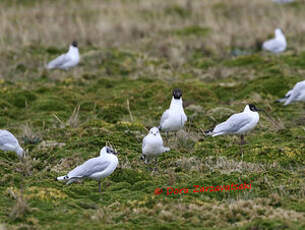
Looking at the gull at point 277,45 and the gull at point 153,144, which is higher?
the gull at point 277,45

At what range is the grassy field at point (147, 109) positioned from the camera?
7.84 metres

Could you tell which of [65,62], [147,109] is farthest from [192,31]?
[147,109]

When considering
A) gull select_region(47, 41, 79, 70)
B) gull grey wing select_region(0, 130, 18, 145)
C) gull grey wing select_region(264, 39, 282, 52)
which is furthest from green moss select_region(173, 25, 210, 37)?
gull grey wing select_region(0, 130, 18, 145)

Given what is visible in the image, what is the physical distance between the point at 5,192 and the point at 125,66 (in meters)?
10.7

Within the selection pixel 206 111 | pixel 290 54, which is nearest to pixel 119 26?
pixel 290 54

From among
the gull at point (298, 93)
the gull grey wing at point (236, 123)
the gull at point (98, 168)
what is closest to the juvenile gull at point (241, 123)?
the gull grey wing at point (236, 123)

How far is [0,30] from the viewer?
885 inches

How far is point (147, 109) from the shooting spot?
15.1m

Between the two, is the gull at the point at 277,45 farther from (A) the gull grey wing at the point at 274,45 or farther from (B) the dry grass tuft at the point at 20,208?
(B) the dry grass tuft at the point at 20,208

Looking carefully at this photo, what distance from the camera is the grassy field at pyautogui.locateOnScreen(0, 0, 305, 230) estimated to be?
25.7 ft

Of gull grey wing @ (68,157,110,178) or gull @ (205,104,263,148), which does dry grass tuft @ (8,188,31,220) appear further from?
gull @ (205,104,263,148)

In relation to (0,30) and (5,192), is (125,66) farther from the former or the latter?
(5,192)

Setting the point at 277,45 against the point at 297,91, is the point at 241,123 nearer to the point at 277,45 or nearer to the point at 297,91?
the point at 297,91

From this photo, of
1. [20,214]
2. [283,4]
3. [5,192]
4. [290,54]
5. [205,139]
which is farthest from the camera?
[283,4]
